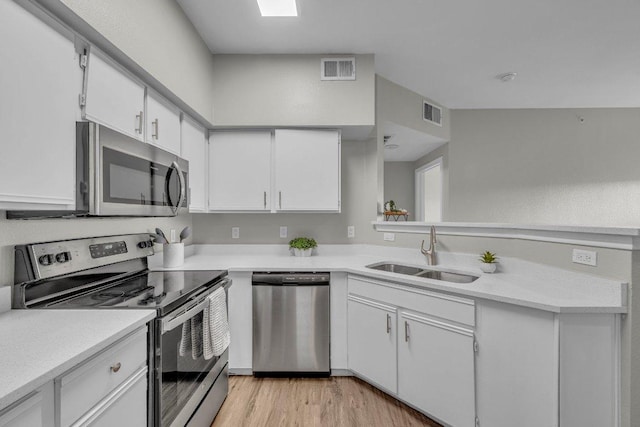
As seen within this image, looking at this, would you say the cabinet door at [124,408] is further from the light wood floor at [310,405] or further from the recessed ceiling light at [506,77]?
the recessed ceiling light at [506,77]

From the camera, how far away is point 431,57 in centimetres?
264

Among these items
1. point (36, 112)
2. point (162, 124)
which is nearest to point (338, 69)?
point (162, 124)

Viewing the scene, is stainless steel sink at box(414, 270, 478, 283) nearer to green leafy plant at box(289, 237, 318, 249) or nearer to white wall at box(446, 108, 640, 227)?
green leafy plant at box(289, 237, 318, 249)

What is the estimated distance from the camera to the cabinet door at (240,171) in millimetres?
2617

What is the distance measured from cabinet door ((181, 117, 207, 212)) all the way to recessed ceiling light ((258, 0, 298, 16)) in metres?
0.96

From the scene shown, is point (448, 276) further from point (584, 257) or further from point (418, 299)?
point (584, 257)

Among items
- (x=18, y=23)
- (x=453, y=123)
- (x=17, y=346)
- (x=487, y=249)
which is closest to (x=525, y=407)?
(x=487, y=249)

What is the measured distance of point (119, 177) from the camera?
138cm

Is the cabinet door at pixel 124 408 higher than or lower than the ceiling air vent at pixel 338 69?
lower

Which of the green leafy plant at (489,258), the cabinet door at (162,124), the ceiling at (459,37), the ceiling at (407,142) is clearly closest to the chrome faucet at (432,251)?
the green leafy plant at (489,258)

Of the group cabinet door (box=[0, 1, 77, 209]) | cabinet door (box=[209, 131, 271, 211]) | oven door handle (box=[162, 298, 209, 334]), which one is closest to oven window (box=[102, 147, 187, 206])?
cabinet door (box=[0, 1, 77, 209])

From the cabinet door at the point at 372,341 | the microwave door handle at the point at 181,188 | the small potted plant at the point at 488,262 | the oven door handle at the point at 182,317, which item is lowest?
the cabinet door at the point at 372,341

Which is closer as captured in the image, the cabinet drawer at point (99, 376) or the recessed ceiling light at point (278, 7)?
the cabinet drawer at point (99, 376)

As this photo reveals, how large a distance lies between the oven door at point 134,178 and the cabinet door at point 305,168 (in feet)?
2.86
